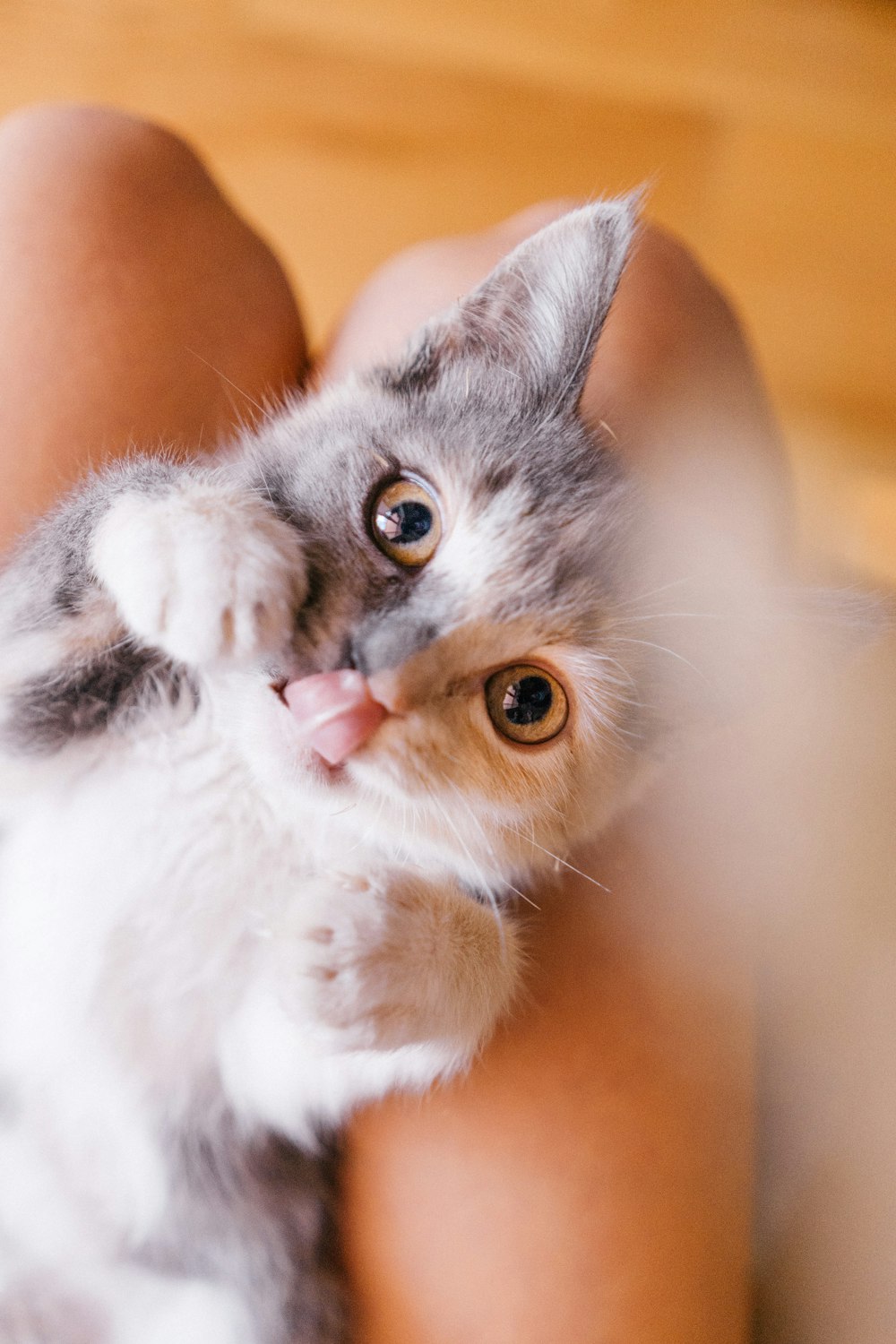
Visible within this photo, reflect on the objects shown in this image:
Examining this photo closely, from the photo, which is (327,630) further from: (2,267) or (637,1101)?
(2,267)

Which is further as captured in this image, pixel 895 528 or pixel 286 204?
pixel 286 204

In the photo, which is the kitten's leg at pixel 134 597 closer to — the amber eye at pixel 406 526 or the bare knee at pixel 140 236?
the amber eye at pixel 406 526

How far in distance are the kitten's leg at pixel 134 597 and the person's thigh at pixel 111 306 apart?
0.52ft

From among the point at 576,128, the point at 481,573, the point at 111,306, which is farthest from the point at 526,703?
the point at 576,128

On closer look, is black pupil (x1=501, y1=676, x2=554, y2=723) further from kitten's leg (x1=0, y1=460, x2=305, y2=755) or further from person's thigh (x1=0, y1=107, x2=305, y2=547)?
person's thigh (x1=0, y1=107, x2=305, y2=547)

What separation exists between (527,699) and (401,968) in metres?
0.27

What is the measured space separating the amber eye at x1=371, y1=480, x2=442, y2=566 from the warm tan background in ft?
4.12

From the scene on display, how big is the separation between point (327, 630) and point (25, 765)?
1.22 ft

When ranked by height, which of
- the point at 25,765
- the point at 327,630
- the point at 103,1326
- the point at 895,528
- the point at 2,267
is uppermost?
the point at 895,528

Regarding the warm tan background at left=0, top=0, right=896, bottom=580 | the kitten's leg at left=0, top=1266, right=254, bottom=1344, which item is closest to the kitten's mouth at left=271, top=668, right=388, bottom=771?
the kitten's leg at left=0, top=1266, right=254, bottom=1344

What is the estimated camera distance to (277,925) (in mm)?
862

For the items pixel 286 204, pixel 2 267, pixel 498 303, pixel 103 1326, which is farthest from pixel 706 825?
pixel 286 204

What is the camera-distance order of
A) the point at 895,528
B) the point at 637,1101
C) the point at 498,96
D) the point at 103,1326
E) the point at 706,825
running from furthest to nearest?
the point at 498,96, the point at 895,528, the point at 706,825, the point at 103,1326, the point at 637,1101

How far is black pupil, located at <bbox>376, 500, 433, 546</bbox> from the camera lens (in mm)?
922
